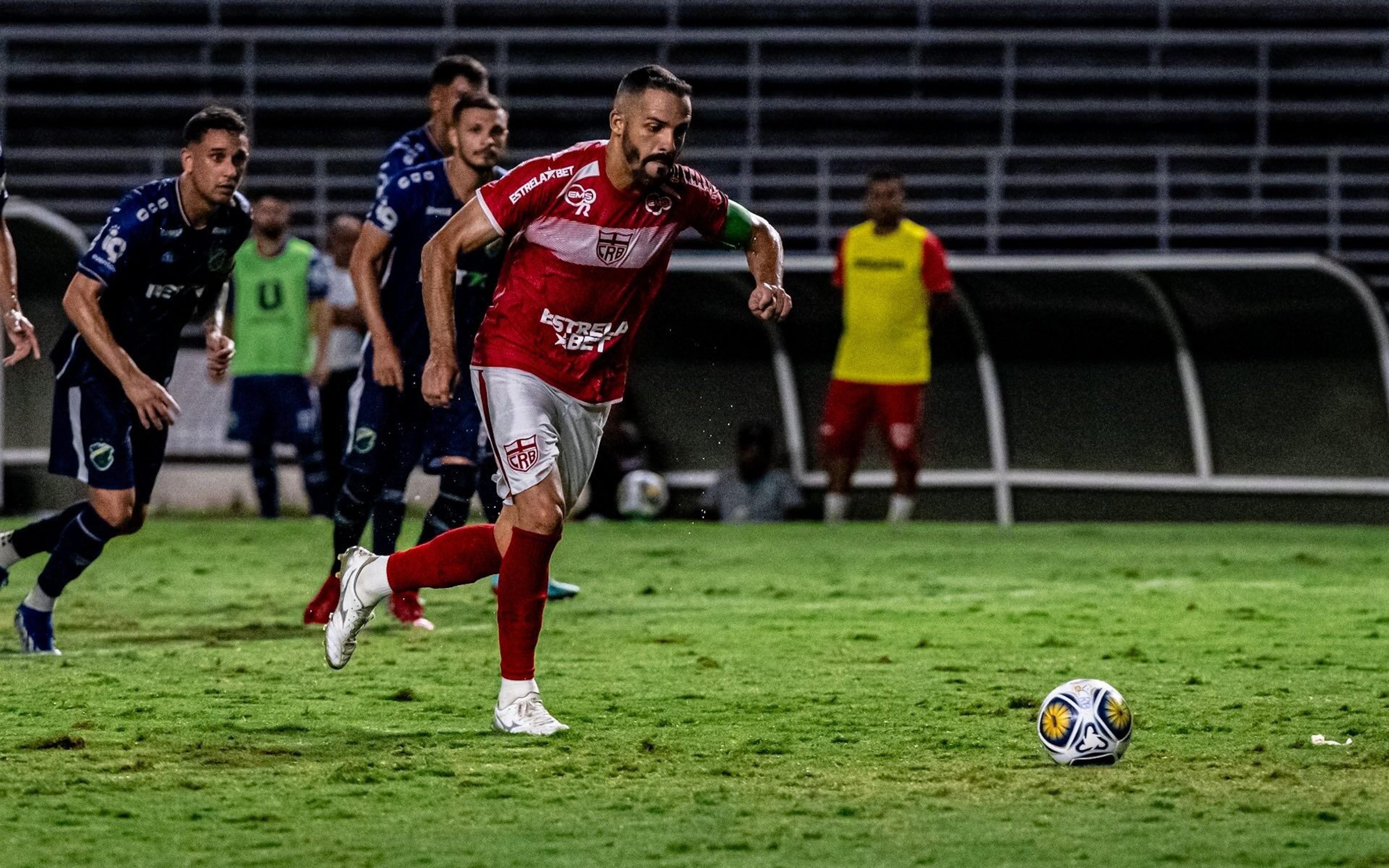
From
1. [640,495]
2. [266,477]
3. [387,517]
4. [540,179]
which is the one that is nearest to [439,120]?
[387,517]

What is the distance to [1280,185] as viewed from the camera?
18.5 metres

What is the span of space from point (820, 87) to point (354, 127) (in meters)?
4.38

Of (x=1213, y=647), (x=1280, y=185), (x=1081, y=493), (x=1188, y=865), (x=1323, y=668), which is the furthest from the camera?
(x=1280, y=185)

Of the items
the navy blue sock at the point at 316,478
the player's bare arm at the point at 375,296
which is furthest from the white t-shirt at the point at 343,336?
the player's bare arm at the point at 375,296

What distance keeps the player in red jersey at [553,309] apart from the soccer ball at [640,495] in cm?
819

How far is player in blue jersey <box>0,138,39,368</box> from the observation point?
22.2 feet

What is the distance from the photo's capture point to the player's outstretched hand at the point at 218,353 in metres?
7.42

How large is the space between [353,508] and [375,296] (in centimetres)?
87

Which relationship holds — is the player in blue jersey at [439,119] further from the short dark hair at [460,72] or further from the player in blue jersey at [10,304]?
the player in blue jersey at [10,304]

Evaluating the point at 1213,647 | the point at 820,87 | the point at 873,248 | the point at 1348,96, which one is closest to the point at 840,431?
the point at 873,248

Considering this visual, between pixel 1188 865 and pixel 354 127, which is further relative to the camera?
pixel 354 127

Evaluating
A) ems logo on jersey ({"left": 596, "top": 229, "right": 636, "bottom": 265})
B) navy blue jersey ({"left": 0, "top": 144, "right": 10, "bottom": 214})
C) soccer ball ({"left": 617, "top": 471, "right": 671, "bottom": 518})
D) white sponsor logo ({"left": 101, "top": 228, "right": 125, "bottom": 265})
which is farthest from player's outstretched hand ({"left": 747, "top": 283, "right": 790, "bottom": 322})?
soccer ball ({"left": 617, "top": 471, "right": 671, "bottom": 518})

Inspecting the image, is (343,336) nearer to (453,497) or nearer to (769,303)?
(453,497)

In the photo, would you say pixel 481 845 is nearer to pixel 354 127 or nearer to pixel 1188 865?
pixel 1188 865
